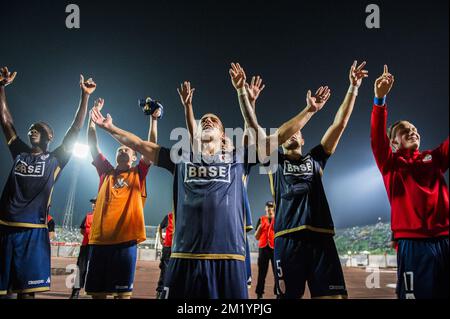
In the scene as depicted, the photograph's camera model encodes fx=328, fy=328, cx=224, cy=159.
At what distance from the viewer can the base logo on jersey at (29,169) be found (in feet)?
13.7

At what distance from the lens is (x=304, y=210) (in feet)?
12.3

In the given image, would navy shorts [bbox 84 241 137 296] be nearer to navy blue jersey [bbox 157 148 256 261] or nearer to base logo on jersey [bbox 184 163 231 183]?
navy blue jersey [bbox 157 148 256 261]

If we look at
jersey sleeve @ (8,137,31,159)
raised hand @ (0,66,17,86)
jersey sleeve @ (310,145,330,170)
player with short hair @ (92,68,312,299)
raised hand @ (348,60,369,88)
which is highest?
raised hand @ (0,66,17,86)

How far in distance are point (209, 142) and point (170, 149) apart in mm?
409

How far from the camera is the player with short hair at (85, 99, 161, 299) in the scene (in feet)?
14.1

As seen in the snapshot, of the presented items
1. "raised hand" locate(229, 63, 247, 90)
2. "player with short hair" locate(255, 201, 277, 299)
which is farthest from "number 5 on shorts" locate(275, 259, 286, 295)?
"player with short hair" locate(255, 201, 277, 299)

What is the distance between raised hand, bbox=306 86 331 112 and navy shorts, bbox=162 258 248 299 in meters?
2.03

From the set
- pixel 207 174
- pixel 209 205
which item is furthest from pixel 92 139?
pixel 209 205

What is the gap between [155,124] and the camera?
4.23m

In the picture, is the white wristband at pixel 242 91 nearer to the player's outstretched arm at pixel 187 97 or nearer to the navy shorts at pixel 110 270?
the player's outstretched arm at pixel 187 97

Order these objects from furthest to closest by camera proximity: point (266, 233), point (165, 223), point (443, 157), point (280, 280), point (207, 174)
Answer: point (266, 233)
point (165, 223)
point (280, 280)
point (443, 157)
point (207, 174)

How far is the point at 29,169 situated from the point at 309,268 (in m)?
3.63

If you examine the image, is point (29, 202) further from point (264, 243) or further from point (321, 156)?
point (264, 243)
